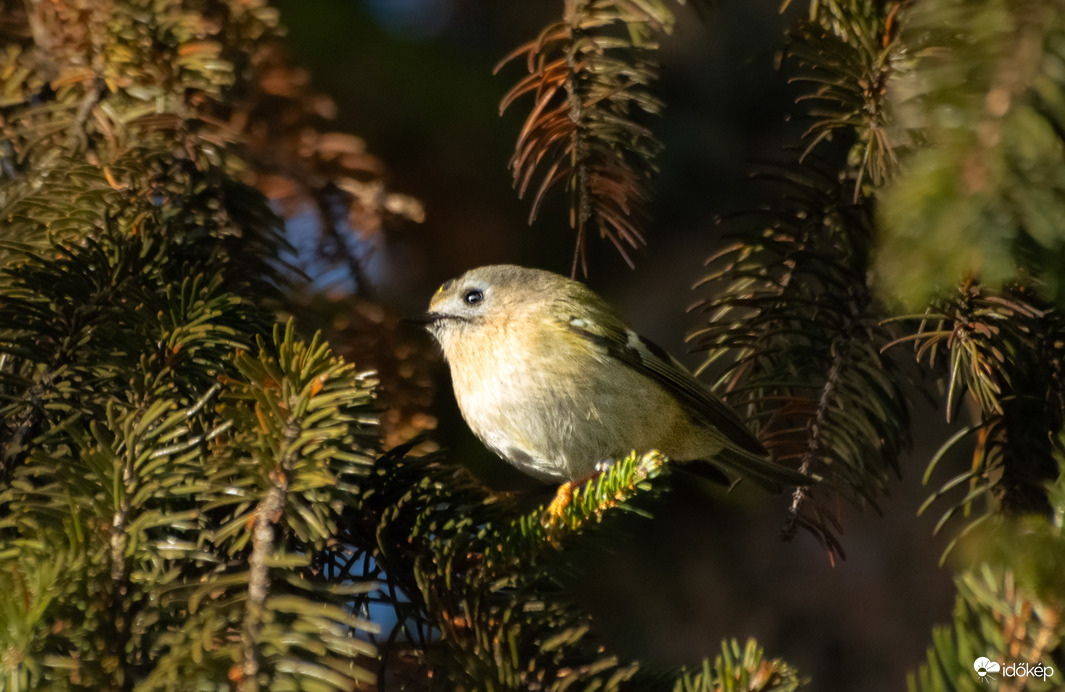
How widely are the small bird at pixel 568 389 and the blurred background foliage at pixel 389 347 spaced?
0.17 m

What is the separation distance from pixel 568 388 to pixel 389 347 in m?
0.42

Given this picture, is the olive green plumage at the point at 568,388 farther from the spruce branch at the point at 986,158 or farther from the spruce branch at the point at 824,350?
the spruce branch at the point at 986,158

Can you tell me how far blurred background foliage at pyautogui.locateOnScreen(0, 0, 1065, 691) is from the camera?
831 mm

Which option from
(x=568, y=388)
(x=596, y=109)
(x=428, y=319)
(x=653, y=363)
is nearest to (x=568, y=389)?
(x=568, y=388)

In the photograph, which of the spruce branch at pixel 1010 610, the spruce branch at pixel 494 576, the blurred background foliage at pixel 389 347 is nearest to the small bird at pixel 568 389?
the blurred background foliage at pixel 389 347

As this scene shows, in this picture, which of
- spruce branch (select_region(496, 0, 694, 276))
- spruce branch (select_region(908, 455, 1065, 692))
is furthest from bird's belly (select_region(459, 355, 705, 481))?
spruce branch (select_region(908, 455, 1065, 692))

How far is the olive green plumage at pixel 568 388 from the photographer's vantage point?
194 centimetres

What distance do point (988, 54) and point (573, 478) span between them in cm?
142

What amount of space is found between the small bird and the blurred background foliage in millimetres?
167

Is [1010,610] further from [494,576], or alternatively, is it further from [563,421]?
→ [563,421]

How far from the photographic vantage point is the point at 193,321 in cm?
125

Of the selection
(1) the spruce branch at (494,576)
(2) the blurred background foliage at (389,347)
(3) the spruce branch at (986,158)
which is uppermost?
(3) the spruce branch at (986,158)

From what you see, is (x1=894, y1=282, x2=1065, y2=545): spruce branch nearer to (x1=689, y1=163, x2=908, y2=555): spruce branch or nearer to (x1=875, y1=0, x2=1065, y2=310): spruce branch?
(x1=689, y1=163, x2=908, y2=555): spruce branch

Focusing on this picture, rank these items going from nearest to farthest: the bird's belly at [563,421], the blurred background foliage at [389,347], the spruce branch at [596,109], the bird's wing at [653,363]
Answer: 1. the blurred background foliage at [389,347]
2. the spruce branch at [596,109]
3. the bird's belly at [563,421]
4. the bird's wing at [653,363]
